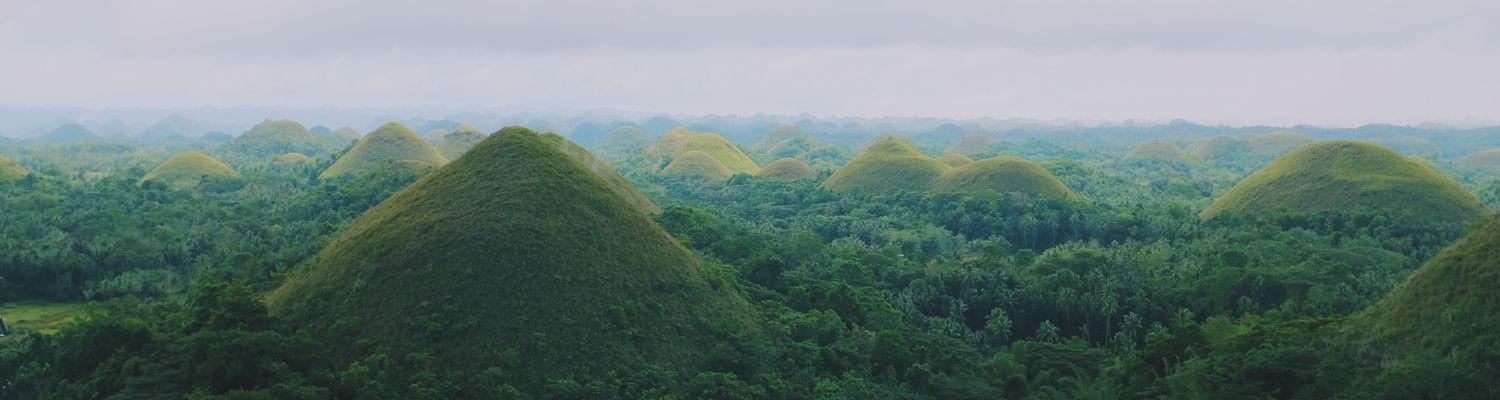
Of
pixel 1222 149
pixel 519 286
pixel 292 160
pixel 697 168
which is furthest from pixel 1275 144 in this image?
pixel 519 286

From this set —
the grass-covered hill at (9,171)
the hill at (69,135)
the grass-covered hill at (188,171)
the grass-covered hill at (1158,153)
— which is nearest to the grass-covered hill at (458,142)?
the grass-covered hill at (188,171)

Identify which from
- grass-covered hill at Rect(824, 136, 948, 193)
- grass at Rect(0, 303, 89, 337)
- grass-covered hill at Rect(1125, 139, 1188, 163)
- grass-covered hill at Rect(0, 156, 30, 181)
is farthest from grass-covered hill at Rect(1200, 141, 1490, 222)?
grass-covered hill at Rect(0, 156, 30, 181)

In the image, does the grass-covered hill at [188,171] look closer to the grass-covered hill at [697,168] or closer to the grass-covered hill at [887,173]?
the grass-covered hill at [697,168]

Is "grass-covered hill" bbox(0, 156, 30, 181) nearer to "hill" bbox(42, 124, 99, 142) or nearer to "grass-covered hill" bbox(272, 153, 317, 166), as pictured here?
"grass-covered hill" bbox(272, 153, 317, 166)

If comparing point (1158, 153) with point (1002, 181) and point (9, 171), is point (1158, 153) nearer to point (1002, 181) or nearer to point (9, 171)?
point (1002, 181)

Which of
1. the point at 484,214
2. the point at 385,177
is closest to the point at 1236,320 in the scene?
the point at 484,214

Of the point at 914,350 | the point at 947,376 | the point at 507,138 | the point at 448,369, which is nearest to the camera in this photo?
the point at 448,369

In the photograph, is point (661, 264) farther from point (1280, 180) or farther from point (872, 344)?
point (1280, 180)
